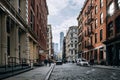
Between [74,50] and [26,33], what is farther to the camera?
[74,50]

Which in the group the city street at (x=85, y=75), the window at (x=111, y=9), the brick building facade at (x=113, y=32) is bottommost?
the city street at (x=85, y=75)

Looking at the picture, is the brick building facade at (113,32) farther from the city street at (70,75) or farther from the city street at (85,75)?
the city street at (70,75)

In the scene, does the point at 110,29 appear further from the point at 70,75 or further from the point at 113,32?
the point at 70,75

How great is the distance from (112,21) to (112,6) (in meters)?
2.82

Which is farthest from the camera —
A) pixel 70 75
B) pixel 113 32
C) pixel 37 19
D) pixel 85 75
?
pixel 37 19

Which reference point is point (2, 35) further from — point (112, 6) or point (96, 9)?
point (96, 9)

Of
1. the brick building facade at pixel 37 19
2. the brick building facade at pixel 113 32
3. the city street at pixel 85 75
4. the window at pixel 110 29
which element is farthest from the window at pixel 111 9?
the city street at pixel 85 75

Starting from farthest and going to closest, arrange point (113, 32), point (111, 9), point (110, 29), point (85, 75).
→ point (110, 29)
point (111, 9)
point (113, 32)
point (85, 75)

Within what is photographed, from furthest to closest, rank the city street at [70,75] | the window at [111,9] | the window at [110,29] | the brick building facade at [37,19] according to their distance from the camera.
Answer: the window at [110,29] < the window at [111,9] < the brick building facade at [37,19] < the city street at [70,75]

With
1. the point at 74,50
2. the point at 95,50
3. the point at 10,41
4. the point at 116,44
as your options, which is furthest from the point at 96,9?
the point at 74,50

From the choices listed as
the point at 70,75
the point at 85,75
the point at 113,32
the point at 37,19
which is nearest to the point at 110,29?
the point at 113,32

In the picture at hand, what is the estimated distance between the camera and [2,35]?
1952cm

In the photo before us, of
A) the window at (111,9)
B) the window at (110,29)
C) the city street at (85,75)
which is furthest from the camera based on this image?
the window at (110,29)

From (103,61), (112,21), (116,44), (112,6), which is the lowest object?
(103,61)
